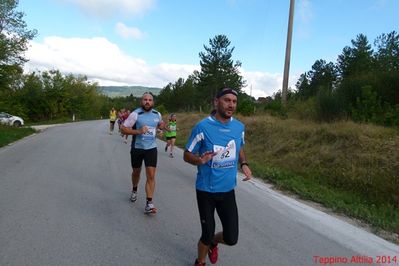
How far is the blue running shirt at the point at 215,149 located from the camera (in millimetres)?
4078

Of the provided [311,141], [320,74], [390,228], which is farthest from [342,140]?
[320,74]

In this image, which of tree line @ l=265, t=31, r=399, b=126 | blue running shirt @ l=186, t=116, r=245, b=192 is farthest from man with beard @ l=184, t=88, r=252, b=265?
tree line @ l=265, t=31, r=399, b=126

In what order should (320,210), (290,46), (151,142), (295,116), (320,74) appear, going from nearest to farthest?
(151,142) < (320,210) < (295,116) < (290,46) < (320,74)

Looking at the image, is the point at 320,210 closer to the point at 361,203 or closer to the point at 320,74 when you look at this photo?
the point at 361,203

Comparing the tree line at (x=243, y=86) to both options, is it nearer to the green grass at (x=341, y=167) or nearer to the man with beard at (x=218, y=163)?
the green grass at (x=341, y=167)

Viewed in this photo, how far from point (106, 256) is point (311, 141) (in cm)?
1015

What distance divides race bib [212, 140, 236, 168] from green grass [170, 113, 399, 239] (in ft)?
10.8

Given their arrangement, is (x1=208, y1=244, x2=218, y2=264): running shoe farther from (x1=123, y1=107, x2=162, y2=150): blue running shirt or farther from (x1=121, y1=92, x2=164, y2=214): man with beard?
(x1=123, y1=107, x2=162, y2=150): blue running shirt

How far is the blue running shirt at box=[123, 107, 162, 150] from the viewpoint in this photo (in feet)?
22.1

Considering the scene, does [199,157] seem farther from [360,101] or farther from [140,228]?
[360,101]

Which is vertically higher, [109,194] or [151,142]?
[151,142]

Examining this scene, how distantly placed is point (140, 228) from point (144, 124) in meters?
1.81

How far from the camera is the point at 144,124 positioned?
266 inches

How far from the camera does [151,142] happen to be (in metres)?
6.88
